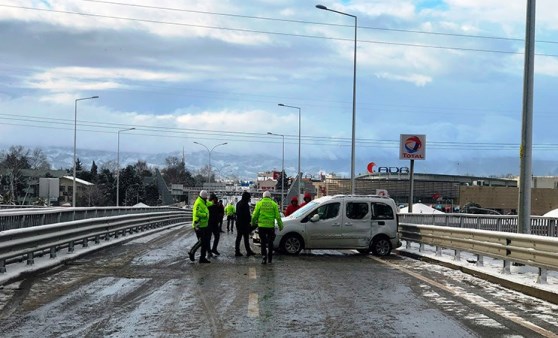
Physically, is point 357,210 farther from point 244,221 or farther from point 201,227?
point 201,227

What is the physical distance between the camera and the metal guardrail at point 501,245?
391 inches

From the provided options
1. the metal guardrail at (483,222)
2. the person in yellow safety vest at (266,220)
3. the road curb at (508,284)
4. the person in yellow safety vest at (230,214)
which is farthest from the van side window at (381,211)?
the person in yellow safety vest at (230,214)

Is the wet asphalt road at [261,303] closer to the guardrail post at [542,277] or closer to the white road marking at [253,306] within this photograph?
the white road marking at [253,306]

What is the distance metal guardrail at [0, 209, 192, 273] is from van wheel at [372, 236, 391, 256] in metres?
7.69

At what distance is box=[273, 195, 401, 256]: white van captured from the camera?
54.7 feet

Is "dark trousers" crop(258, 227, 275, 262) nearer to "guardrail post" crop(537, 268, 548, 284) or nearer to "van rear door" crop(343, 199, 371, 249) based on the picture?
"van rear door" crop(343, 199, 371, 249)

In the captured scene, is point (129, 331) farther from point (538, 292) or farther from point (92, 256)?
point (92, 256)

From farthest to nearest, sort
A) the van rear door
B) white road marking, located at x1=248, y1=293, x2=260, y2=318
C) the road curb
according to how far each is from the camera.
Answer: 1. the van rear door
2. the road curb
3. white road marking, located at x1=248, y1=293, x2=260, y2=318

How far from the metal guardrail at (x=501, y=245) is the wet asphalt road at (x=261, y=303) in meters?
0.68

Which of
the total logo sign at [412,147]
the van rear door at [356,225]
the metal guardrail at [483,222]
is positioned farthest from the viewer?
the total logo sign at [412,147]

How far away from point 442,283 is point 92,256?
8.41m

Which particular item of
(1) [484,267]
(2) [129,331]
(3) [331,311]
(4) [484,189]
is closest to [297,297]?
(3) [331,311]

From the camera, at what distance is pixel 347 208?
1695 centimetres

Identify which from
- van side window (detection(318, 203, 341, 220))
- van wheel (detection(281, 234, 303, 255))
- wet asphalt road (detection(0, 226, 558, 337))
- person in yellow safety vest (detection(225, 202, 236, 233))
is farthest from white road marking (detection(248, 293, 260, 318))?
person in yellow safety vest (detection(225, 202, 236, 233))
